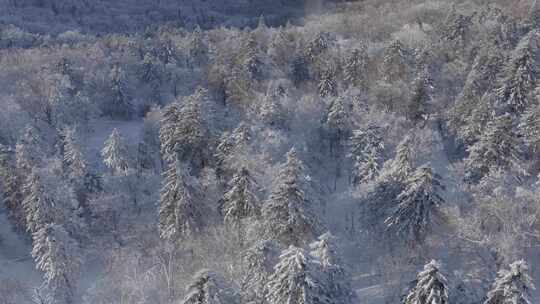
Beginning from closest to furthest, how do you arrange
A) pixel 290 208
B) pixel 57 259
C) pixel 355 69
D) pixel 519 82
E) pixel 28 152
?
pixel 290 208 < pixel 57 259 < pixel 28 152 < pixel 519 82 < pixel 355 69

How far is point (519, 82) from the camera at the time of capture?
57.4 meters

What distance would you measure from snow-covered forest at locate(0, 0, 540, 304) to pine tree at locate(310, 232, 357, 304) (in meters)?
0.13

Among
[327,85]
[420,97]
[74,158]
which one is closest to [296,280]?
[74,158]

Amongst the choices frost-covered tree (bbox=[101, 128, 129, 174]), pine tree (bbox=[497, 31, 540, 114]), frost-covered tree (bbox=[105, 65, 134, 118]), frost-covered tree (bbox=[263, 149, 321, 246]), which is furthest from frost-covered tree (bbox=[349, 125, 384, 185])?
frost-covered tree (bbox=[105, 65, 134, 118])

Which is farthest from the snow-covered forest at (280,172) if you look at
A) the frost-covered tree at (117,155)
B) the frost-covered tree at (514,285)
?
the frost-covered tree at (117,155)

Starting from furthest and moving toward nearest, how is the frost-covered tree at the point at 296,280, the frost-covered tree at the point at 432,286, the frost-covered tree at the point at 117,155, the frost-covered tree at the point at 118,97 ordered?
the frost-covered tree at the point at 118,97 → the frost-covered tree at the point at 117,155 → the frost-covered tree at the point at 296,280 → the frost-covered tree at the point at 432,286

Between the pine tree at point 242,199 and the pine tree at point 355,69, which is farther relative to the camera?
the pine tree at point 355,69

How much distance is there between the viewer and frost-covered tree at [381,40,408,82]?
69812mm

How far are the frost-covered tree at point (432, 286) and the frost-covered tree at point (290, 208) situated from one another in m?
10.6

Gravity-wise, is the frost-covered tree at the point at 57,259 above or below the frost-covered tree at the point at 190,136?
below

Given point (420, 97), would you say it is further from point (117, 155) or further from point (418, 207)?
point (117, 155)

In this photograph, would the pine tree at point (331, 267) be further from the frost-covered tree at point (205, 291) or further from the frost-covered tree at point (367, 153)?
the frost-covered tree at point (367, 153)

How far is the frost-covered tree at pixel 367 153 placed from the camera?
5004 cm

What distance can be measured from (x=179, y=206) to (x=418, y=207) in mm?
19915
